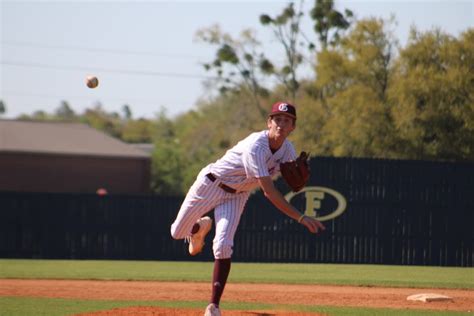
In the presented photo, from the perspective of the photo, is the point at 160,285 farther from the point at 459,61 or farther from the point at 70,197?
the point at 459,61

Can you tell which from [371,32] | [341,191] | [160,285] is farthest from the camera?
[371,32]

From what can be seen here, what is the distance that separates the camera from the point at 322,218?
19.5m

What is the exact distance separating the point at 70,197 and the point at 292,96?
2199cm

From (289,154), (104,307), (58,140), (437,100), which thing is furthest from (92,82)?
(58,140)

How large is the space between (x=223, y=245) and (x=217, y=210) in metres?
0.43

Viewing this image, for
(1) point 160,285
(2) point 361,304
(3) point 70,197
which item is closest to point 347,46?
(3) point 70,197

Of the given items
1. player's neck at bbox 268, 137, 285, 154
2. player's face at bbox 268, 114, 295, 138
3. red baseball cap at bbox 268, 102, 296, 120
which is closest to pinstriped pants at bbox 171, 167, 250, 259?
player's neck at bbox 268, 137, 285, 154

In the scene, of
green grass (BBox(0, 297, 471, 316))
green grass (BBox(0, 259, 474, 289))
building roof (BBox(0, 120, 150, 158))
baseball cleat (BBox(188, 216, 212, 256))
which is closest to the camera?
baseball cleat (BBox(188, 216, 212, 256))

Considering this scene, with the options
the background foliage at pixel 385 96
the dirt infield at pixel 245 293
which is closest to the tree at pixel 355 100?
the background foliage at pixel 385 96

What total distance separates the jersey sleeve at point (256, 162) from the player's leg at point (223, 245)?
474mm

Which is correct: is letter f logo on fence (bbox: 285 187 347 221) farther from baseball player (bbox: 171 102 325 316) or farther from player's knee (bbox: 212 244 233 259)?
player's knee (bbox: 212 244 233 259)

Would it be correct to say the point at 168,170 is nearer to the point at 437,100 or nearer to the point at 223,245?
the point at 437,100

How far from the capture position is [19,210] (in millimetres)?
19656

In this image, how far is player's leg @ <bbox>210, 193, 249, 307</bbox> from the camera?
8.27 metres
